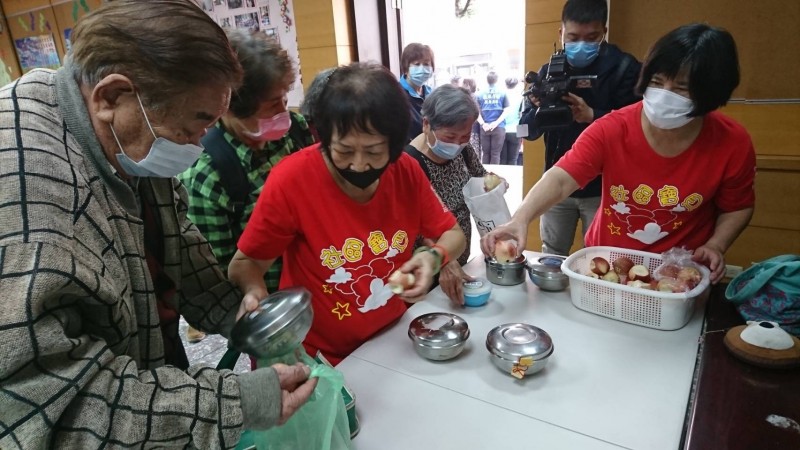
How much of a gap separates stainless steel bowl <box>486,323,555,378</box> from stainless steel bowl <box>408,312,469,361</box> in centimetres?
8

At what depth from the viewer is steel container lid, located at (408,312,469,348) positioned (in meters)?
1.14

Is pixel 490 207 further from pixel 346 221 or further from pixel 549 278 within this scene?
pixel 346 221

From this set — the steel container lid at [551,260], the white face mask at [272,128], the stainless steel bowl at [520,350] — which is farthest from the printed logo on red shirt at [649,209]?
the white face mask at [272,128]

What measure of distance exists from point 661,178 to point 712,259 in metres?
0.28

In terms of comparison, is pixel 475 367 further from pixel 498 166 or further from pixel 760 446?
pixel 498 166

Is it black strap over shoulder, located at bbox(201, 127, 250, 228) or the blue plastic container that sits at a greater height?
black strap over shoulder, located at bbox(201, 127, 250, 228)

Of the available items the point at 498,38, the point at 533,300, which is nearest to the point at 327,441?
the point at 533,300

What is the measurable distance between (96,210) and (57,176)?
0.24 ft

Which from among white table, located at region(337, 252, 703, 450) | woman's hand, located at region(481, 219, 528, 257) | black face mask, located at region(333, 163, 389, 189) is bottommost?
white table, located at region(337, 252, 703, 450)

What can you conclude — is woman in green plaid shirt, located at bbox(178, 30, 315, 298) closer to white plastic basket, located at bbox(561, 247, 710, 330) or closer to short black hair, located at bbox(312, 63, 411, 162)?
short black hair, located at bbox(312, 63, 411, 162)

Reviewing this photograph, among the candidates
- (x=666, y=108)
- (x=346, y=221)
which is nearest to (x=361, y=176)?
(x=346, y=221)

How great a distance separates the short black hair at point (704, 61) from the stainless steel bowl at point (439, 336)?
94cm

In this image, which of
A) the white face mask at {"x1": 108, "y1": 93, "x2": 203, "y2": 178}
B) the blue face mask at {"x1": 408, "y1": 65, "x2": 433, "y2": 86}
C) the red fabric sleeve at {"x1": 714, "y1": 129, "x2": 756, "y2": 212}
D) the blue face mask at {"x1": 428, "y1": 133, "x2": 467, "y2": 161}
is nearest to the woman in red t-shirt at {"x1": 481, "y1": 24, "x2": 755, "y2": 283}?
the red fabric sleeve at {"x1": 714, "y1": 129, "x2": 756, "y2": 212}

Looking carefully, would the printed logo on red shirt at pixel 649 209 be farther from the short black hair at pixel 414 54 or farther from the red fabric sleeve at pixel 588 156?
the short black hair at pixel 414 54
